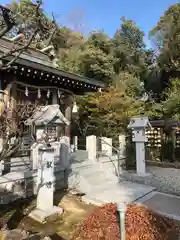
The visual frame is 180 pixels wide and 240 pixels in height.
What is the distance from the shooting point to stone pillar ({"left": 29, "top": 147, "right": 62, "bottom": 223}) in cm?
469

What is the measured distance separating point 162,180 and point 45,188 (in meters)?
4.54

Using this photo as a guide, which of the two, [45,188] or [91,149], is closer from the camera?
[45,188]

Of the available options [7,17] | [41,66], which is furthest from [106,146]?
[7,17]

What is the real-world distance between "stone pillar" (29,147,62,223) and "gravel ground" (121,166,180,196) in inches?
139

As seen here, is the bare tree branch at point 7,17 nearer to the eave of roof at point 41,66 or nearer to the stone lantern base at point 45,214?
the stone lantern base at point 45,214

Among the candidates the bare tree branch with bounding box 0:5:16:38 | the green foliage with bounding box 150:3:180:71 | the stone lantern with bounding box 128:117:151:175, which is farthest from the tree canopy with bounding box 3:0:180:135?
the bare tree branch with bounding box 0:5:16:38

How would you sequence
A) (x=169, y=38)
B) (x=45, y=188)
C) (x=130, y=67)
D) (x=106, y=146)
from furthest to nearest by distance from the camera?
(x=130, y=67), (x=169, y=38), (x=106, y=146), (x=45, y=188)

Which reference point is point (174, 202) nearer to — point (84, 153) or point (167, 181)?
point (167, 181)

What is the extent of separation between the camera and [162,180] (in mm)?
7445

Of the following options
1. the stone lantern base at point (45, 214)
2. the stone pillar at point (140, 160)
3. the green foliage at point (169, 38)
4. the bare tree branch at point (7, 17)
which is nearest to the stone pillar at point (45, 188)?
the stone lantern base at point (45, 214)

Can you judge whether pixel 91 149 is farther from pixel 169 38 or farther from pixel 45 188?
pixel 169 38

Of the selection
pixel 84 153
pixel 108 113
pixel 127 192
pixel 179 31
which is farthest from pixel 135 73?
pixel 127 192

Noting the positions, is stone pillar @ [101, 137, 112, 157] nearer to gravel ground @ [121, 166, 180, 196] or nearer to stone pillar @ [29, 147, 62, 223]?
gravel ground @ [121, 166, 180, 196]

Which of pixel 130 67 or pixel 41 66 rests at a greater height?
pixel 130 67
